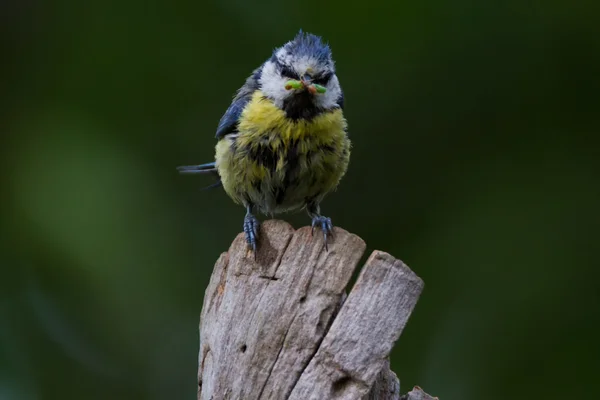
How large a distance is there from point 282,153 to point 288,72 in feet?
0.92

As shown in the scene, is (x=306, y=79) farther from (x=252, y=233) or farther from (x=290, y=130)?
(x=252, y=233)

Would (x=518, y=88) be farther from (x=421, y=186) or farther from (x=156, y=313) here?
(x=156, y=313)

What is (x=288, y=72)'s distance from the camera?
2908 mm

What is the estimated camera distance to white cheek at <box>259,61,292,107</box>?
2881mm

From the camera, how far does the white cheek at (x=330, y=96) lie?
289 centimetres

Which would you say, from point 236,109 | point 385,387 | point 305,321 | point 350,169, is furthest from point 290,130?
point 350,169

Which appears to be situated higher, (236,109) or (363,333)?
(236,109)

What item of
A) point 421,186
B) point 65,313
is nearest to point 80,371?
point 65,313

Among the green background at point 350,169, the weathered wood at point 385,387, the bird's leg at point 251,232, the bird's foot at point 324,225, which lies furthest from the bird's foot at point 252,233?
the green background at point 350,169

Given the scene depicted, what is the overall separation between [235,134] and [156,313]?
197 cm

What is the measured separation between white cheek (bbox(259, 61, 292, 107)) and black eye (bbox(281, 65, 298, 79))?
2cm

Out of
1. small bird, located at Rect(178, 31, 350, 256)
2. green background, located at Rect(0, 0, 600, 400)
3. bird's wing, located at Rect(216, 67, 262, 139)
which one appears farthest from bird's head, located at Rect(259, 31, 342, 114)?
green background, located at Rect(0, 0, 600, 400)

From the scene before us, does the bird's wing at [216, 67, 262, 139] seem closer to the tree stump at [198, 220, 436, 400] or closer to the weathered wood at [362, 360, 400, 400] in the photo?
the tree stump at [198, 220, 436, 400]

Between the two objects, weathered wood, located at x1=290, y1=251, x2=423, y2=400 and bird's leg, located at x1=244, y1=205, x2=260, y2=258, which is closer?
weathered wood, located at x1=290, y1=251, x2=423, y2=400
